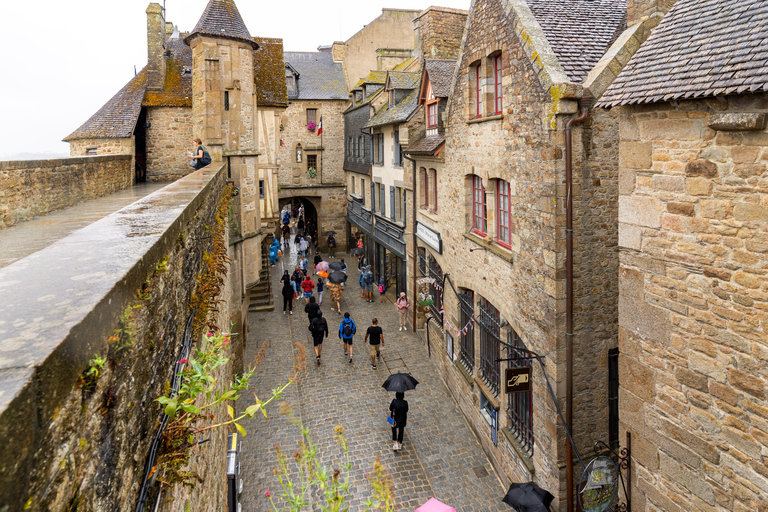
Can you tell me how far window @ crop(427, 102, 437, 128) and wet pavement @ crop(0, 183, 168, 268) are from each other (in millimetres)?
9283

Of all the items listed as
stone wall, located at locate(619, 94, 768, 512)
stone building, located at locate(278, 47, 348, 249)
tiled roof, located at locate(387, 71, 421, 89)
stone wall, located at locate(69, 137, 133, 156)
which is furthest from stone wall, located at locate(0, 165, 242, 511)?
stone building, located at locate(278, 47, 348, 249)

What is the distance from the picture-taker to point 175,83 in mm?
21547

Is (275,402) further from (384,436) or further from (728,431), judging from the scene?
(728,431)

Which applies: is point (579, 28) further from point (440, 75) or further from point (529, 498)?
point (529, 498)

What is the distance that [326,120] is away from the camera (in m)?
34.7

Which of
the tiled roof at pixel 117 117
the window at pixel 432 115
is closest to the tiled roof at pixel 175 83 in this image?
the tiled roof at pixel 117 117

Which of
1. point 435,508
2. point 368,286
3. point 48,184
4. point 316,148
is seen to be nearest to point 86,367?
point 435,508

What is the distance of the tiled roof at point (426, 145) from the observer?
48.3 ft

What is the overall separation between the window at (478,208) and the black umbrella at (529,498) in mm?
5547

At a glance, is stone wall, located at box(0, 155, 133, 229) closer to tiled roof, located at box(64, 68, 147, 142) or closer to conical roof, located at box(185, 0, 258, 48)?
tiled roof, located at box(64, 68, 147, 142)

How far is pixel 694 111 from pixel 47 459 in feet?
19.9

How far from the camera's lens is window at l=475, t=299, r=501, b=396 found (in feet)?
37.6

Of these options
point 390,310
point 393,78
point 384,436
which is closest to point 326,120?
point 393,78

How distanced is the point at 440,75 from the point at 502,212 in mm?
6668
